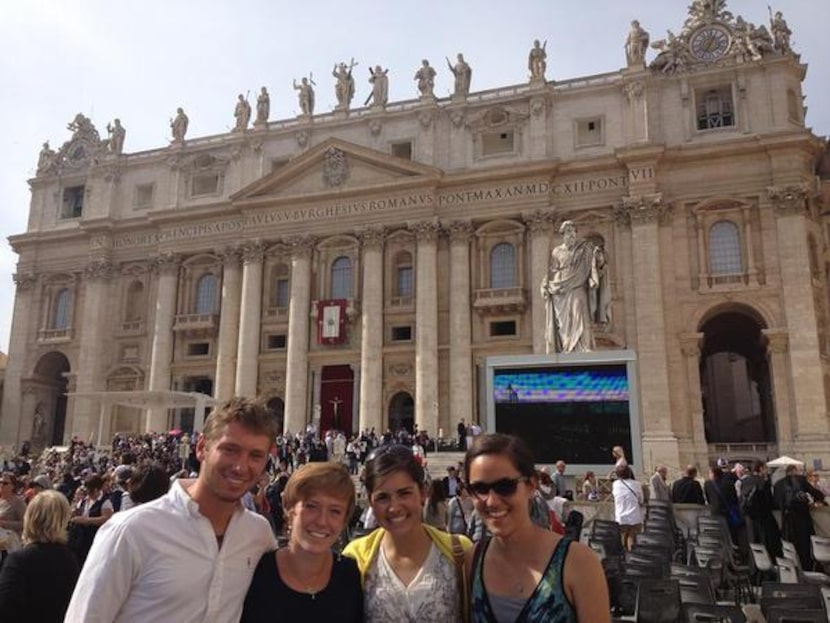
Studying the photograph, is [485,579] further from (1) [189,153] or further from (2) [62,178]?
(2) [62,178]

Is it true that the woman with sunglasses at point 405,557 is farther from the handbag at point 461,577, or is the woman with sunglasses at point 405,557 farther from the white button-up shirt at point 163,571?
the white button-up shirt at point 163,571

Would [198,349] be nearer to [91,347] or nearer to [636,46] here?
[91,347]

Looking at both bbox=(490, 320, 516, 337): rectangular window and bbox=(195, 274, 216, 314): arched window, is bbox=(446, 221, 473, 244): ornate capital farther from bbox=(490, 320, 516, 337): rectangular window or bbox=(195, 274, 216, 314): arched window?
bbox=(195, 274, 216, 314): arched window

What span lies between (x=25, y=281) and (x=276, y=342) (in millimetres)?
17853

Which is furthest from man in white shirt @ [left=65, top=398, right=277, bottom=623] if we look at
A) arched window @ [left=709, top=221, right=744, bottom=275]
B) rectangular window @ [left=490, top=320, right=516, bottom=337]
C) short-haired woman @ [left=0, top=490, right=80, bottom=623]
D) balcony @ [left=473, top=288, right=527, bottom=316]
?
arched window @ [left=709, top=221, right=744, bottom=275]

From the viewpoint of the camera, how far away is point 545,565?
2.85 metres

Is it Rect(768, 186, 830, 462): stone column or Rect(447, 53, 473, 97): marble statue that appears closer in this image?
Rect(768, 186, 830, 462): stone column

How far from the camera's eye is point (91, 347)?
3991 cm

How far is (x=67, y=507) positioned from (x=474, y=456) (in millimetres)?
3054

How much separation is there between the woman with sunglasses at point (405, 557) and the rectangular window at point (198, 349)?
122 ft

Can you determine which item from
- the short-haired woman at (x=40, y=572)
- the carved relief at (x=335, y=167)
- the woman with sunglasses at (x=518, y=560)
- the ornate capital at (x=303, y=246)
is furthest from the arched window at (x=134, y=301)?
the woman with sunglasses at (x=518, y=560)

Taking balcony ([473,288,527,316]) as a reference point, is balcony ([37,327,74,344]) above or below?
below

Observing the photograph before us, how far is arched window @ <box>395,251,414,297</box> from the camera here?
36.4 m

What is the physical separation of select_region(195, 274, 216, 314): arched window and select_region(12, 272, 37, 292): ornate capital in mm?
11601
